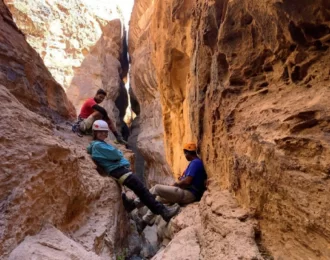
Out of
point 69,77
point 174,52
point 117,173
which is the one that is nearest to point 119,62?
point 69,77

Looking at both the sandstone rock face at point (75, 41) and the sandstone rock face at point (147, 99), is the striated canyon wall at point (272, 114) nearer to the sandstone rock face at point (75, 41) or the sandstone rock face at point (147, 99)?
the sandstone rock face at point (147, 99)

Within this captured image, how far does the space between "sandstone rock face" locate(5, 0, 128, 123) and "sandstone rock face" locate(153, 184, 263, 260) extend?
1156 cm

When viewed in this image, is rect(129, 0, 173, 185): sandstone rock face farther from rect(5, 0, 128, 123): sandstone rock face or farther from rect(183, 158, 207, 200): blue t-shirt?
rect(183, 158, 207, 200): blue t-shirt

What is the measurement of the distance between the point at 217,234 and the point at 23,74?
14.8 ft

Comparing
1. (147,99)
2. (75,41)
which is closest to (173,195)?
(147,99)

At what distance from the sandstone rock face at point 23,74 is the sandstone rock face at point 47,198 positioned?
16 centimetres

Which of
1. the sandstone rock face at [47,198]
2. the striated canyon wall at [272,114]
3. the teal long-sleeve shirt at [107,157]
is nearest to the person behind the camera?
the striated canyon wall at [272,114]

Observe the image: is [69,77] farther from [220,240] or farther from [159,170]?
[220,240]

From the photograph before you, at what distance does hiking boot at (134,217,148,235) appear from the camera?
178 inches

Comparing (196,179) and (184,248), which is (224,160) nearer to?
(196,179)

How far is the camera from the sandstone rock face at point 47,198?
2.35 metres

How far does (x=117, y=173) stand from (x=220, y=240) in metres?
2.29

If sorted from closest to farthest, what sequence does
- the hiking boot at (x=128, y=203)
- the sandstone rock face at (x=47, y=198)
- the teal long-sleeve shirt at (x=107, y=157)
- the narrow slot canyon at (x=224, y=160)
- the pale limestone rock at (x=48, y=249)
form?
the narrow slot canyon at (x=224, y=160) < the pale limestone rock at (x=48, y=249) < the sandstone rock face at (x=47, y=198) < the teal long-sleeve shirt at (x=107, y=157) < the hiking boot at (x=128, y=203)

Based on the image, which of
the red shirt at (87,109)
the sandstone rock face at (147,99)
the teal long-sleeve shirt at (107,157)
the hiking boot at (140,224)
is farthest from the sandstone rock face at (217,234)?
the sandstone rock face at (147,99)
